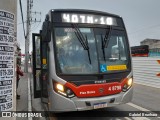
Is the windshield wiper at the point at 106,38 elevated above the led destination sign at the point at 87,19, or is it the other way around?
the led destination sign at the point at 87,19

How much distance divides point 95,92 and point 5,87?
2803 mm

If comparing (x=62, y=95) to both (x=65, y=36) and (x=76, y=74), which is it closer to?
(x=76, y=74)

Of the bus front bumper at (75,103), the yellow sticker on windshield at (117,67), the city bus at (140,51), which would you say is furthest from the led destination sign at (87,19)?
the city bus at (140,51)

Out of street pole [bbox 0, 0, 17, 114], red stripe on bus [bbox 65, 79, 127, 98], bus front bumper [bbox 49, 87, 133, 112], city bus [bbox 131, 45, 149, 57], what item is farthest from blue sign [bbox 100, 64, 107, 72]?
city bus [bbox 131, 45, 149, 57]

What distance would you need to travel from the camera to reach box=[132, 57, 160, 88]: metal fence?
551 inches

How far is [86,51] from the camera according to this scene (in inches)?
267

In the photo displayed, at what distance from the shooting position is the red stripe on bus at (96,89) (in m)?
6.41

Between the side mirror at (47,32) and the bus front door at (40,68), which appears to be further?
the bus front door at (40,68)

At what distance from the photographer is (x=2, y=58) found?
4.29 meters

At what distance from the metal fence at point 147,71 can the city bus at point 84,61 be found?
281 inches

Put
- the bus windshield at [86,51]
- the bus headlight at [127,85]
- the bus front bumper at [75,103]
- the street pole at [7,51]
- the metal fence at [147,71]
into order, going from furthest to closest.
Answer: the metal fence at [147,71], the bus headlight at [127,85], the bus windshield at [86,51], the bus front bumper at [75,103], the street pole at [7,51]

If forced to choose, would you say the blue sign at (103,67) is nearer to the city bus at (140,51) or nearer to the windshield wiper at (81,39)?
the windshield wiper at (81,39)

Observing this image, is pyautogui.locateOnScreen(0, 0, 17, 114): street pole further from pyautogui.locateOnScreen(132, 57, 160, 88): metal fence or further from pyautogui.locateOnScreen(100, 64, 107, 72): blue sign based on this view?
pyautogui.locateOnScreen(132, 57, 160, 88): metal fence

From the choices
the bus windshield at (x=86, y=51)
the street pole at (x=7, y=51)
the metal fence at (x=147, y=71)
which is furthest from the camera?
the metal fence at (x=147, y=71)
